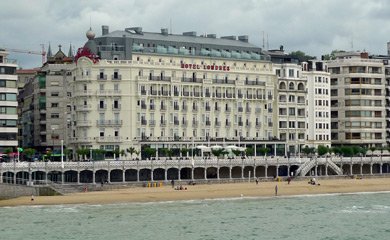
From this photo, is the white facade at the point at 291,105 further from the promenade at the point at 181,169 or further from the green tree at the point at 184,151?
the green tree at the point at 184,151

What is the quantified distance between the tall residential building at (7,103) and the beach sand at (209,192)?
97.7ft

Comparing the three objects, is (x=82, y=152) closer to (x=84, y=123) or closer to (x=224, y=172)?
(x=84, y=123)

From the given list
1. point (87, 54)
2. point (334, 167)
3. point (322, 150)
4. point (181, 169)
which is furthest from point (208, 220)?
point (322, 150)

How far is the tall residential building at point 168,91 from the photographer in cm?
17088

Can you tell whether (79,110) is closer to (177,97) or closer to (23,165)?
(177,97)

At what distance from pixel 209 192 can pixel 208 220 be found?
2958 cm

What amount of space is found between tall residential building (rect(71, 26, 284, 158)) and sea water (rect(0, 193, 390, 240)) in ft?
149

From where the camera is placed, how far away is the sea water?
94.5m

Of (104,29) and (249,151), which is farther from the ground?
(104,29)

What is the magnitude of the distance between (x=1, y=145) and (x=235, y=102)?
4681 cm

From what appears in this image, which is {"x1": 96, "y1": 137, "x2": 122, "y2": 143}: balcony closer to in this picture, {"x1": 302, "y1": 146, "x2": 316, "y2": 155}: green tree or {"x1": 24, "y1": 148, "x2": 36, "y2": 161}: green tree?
{"x1": 24, "y1": 148, "x2": 36, "y2": 161}: green tree

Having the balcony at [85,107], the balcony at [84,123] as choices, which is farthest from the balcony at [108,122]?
the balcony at [85,107]

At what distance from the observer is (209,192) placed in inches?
5330

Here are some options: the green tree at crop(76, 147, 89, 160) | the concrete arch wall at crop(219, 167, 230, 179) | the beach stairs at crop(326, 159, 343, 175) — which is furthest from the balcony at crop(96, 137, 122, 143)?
the beach stairs at crop(326, 159, 343, 175)
